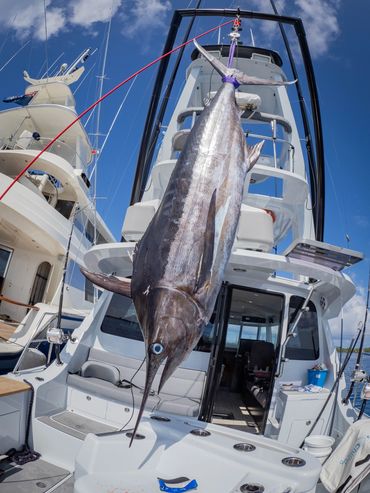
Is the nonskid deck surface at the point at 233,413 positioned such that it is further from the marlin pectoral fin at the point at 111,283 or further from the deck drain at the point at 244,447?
the marlin pectoral fin at the point at 111,283

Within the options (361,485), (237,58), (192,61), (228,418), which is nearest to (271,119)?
(237,58)

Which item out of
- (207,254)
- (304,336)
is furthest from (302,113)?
(207,254)

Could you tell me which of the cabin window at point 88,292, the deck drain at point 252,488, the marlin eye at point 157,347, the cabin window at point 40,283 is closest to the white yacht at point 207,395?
the deck drain at point 252,488

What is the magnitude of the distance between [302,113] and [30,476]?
9095 mm

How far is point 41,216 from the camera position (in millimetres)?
11531

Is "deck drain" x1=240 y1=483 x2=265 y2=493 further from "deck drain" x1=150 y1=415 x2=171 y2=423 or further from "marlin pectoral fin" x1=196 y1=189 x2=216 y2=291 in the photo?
"marlin pectoral fin" x1=196 y1=189 x2=216 y2=291

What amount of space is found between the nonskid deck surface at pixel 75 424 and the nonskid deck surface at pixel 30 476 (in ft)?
1.08

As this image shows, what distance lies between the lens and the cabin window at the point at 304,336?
4868 mm

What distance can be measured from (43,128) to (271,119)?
42.2 feet

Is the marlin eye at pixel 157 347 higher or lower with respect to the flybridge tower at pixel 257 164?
lower

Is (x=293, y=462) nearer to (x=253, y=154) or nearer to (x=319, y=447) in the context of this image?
(x=319, y=447)

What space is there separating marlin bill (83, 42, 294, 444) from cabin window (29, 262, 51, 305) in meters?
12.5

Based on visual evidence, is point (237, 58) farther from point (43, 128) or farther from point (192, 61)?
point (43, 128)

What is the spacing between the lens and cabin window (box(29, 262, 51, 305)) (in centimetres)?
1312
